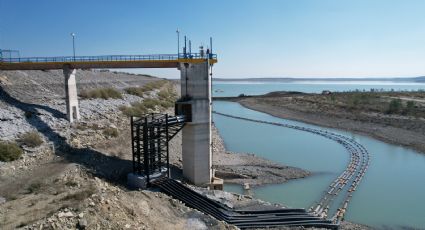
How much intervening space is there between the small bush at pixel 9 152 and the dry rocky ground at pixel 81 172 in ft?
1.25

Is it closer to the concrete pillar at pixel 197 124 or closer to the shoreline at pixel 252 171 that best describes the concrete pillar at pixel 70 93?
the concrete pillar at pixel 197 124

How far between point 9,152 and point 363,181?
2710cm

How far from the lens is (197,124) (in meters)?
26.4

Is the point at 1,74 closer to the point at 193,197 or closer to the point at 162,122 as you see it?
the point at 162,122

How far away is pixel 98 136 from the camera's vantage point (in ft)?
96.2

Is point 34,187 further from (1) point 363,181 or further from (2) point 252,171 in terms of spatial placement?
(1) point 363,181

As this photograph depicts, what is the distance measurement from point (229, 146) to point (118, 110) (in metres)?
14.6

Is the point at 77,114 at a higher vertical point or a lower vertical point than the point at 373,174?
higher

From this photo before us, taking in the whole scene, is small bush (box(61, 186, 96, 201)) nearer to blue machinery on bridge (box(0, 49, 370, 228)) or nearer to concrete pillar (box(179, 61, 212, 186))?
blue machinery on bridge (box(0, 49, 370, 228))

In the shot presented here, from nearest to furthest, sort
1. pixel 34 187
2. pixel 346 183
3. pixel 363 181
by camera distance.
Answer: pixel 34 187
pixel 346 183
pixel 363 181

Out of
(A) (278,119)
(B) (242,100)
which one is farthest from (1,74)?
(B) (242,100)

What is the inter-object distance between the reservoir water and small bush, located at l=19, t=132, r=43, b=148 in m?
14.4

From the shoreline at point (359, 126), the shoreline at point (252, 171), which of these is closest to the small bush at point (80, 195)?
the shoreline at point (252, 171)

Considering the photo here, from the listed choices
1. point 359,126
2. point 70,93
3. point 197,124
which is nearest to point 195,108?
point 197,124
